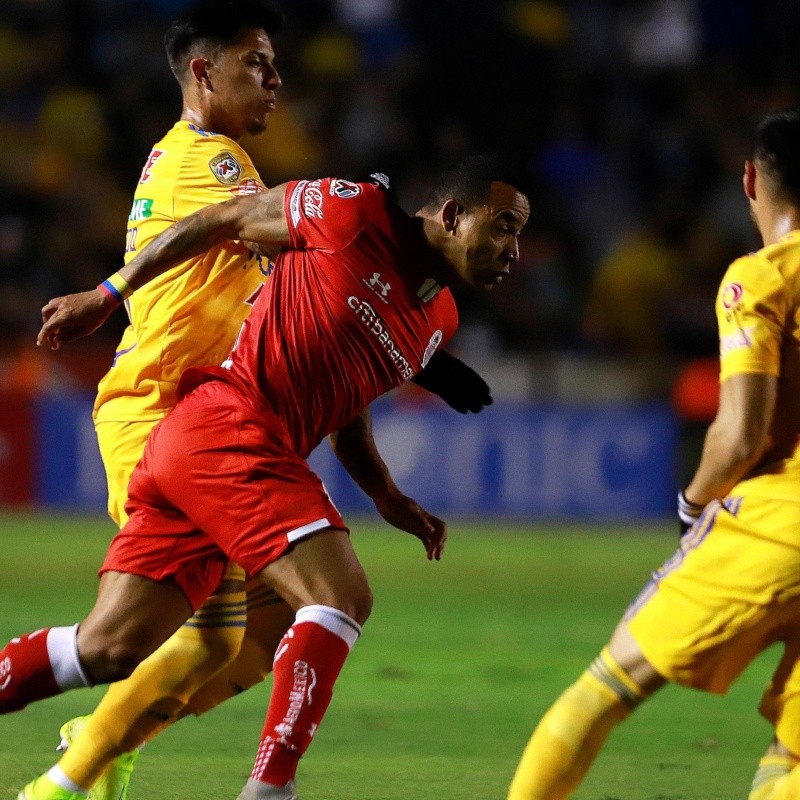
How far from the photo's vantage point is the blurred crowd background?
14.2 metres

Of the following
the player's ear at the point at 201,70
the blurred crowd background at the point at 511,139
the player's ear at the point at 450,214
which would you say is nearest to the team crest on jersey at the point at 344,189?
the player's ear at the point at 450,214

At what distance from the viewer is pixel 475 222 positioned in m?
4.53

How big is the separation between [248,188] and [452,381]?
947 mm

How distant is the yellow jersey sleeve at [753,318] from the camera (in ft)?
12.2

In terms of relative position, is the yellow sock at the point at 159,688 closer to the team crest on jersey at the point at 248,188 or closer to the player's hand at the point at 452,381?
the player's hand at the point at 452,381

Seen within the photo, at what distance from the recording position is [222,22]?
5.30 metres

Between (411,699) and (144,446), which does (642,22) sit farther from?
(144,446)

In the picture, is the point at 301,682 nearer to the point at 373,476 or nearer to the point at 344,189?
the point at 373,476

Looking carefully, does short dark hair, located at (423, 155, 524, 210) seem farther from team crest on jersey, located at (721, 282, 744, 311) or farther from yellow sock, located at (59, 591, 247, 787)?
yellow sock, located at (59, 591, 247, 787)

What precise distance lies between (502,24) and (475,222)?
1238 cm

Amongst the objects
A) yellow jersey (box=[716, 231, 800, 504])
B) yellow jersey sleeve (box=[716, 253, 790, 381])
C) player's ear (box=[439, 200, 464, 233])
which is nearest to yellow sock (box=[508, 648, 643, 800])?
yellow jersey (box=[716, 231, 800, 504])

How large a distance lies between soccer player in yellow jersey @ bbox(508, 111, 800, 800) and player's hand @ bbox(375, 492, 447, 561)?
1238 mm

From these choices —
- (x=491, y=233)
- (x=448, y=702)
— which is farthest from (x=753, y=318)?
(x=448, y=702)

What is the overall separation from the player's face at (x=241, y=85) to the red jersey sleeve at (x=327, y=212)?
2.65 feet
